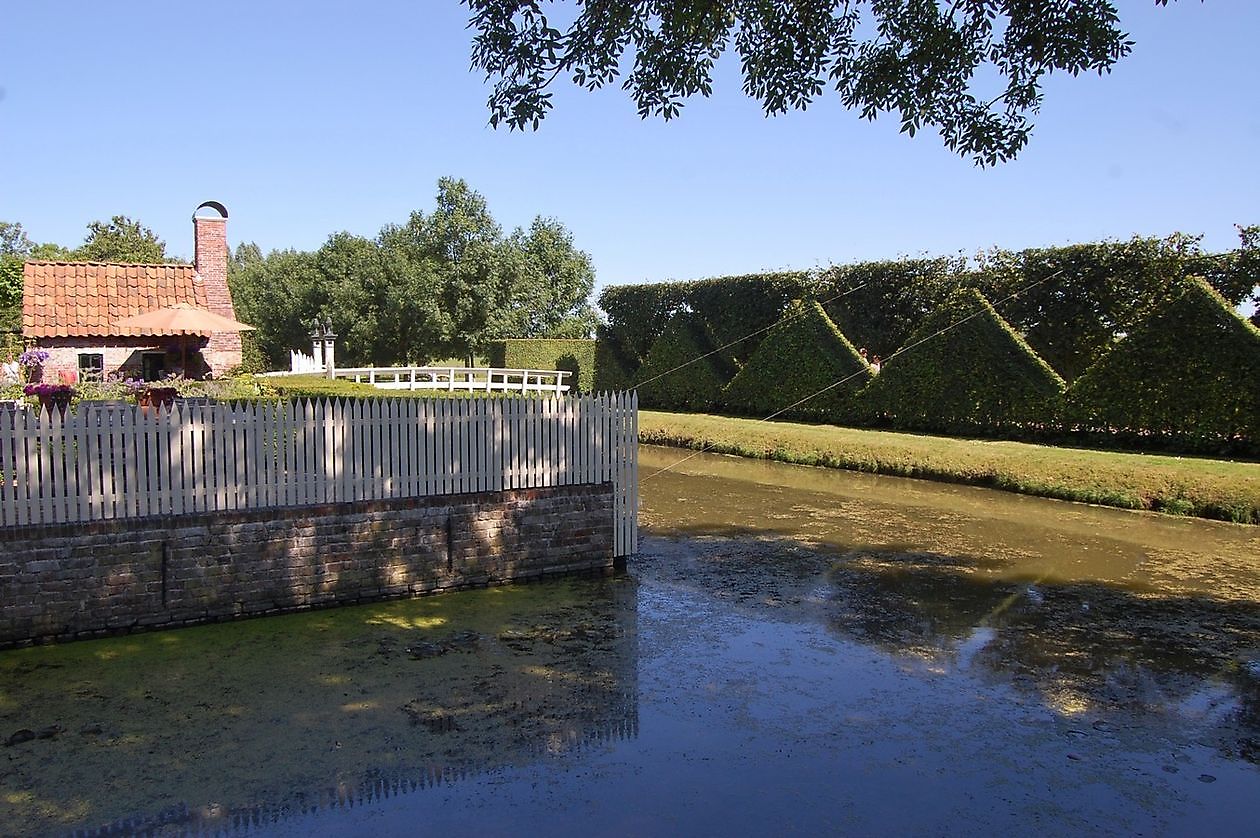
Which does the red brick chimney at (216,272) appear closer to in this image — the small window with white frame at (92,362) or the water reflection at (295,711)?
the small window with white frame at (92,362)

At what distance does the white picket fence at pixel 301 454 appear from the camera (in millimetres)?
7105

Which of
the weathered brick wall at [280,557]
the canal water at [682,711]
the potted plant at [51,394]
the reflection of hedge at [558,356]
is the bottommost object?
the canal water at [682,711]

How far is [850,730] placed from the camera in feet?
18.7

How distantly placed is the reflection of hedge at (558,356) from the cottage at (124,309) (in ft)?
51.3

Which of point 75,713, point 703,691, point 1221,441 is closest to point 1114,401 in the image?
point 1221,441

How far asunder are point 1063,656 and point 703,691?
2872 millimetres

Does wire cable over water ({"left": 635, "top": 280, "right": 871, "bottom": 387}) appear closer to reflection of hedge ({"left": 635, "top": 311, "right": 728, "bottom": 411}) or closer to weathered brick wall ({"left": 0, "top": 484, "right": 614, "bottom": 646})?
reflection of hedge ({"left": 635, "top": 311, "right": 728, "bottom": 411})

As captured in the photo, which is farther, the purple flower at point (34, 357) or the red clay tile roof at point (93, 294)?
the red clay tile roof at point (93, 294)

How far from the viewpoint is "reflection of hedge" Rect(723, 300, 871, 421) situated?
81.3 feet

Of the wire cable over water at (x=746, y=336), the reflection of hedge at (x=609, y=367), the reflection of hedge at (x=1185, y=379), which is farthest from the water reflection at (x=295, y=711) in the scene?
the reflection of hedge at (x=609, y=367)

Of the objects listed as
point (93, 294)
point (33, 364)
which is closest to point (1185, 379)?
point (33, 364)

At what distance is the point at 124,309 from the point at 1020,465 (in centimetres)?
1945

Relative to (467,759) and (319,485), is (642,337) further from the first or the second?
(467,759)

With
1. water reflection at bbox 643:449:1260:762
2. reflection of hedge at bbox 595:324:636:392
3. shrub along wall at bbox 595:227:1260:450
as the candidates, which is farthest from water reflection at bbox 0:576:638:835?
reflection of hedge at bbox 595:324:636:392
